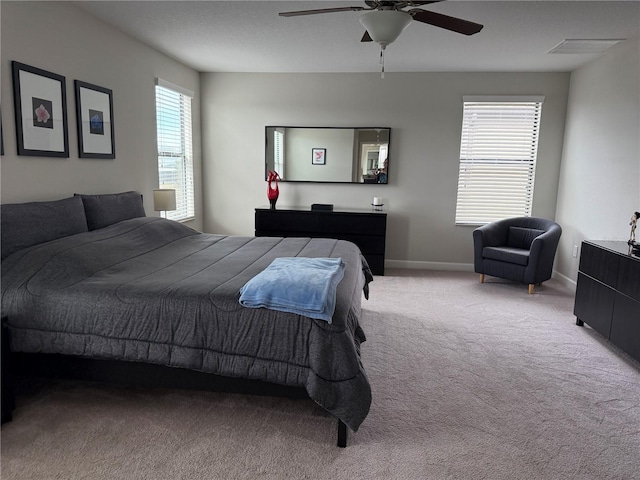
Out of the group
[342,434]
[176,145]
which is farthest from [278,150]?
[342,434]

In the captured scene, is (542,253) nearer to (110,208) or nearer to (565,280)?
(565,280)

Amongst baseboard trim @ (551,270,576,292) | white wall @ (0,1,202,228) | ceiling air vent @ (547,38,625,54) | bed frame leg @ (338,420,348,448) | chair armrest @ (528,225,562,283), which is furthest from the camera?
baseboard trim @ (551,270,576,292)

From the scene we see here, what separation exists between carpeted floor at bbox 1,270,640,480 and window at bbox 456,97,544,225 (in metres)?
2.72

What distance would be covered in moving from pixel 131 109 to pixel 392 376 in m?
3.43

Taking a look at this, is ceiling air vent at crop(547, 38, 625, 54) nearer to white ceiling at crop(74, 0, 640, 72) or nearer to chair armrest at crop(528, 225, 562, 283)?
white ceiling at crop(74, 0, 640, 72)

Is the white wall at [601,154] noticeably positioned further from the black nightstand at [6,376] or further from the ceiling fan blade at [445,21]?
the black nightstand at [6,376]

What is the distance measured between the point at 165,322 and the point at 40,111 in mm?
1990

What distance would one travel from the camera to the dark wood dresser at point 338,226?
212 inches

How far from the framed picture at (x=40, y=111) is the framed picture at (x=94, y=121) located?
0.55 feet

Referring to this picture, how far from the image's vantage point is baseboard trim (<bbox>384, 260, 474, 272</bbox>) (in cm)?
585

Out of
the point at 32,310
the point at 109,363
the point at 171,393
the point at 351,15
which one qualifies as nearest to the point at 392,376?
the point at 171,393

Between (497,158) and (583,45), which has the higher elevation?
(583,45)

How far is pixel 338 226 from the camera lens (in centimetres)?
544

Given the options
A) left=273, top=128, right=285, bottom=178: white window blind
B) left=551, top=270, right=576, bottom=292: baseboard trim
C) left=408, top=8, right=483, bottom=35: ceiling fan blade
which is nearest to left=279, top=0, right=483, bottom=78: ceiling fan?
left=408, top=8, right=483, bottom=35: ceiling fan blade
